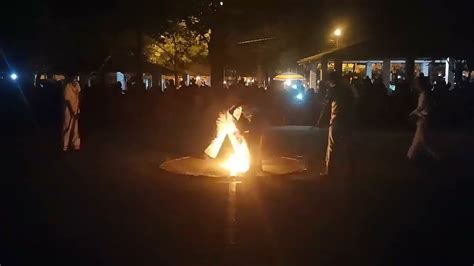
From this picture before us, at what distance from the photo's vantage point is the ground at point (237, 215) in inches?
288

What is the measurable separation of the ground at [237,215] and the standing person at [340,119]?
0.48 metres

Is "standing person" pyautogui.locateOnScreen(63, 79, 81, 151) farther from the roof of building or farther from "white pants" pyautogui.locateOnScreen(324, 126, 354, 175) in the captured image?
the roof of building

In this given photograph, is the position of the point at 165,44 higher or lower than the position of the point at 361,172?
higher

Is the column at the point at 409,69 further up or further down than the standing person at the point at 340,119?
further up

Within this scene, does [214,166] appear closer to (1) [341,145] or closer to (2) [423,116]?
(1) [341,145]

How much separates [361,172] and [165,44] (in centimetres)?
3592

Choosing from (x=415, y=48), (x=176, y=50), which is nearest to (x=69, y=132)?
(x=415, y=48)

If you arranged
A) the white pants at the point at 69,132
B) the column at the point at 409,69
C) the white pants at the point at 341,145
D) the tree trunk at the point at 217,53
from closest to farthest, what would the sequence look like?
the white pants at the point at 341,145, the white pants at the point at 69,132, the column at the point at 409,69, the tree trunk at the point at 217,53

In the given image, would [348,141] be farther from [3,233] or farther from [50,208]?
[3,233]

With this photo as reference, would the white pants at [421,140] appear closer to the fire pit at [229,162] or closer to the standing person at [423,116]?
the standing person at [423,116]

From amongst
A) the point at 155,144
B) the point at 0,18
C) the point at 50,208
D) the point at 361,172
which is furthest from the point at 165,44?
the point at 50,208

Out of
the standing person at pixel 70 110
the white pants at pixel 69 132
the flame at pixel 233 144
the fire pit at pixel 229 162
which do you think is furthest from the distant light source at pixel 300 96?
the flame at pixel 233 144

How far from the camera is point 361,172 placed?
13391 millimetres

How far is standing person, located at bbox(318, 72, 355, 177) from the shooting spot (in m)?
12.2
